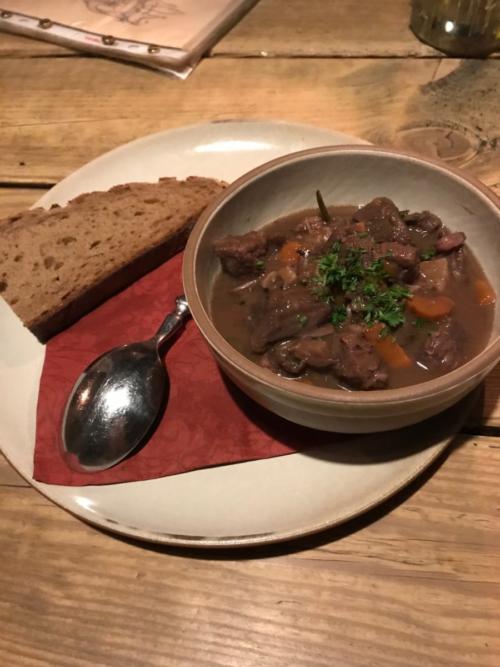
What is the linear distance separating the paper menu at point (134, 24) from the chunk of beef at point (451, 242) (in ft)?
5.94

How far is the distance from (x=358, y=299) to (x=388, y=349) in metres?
0.17

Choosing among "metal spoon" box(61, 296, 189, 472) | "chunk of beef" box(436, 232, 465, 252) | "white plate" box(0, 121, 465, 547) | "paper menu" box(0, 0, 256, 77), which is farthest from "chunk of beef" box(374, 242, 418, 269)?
"paper menu" box(0, 0, 256, 77)

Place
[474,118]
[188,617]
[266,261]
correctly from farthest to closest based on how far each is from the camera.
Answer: [474,118] < [266,261] < [188,617]

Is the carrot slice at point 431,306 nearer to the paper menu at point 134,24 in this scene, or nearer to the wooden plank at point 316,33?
the wooden plank at point 316,33

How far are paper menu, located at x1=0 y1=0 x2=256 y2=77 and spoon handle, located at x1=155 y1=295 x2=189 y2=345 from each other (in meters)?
1.62

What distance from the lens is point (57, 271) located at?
6.98 feet

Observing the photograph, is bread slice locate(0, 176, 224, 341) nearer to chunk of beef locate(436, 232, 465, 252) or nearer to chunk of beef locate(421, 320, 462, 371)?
chunk of beef locate(436, 232, 465, 252)

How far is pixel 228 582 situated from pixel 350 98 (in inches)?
85.8

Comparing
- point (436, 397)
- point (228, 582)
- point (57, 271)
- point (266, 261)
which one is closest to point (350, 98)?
point (266, 261)

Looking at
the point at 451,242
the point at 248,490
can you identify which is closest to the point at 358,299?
the point at 451,242

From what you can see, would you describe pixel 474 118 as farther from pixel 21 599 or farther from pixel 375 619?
pixel 21 599

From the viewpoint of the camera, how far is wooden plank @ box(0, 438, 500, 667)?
1.46 meters

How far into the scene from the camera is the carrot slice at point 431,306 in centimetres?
176

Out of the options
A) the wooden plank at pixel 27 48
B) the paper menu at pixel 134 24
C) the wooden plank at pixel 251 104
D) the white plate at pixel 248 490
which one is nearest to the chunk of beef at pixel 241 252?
the white plate at pixel 248 490
